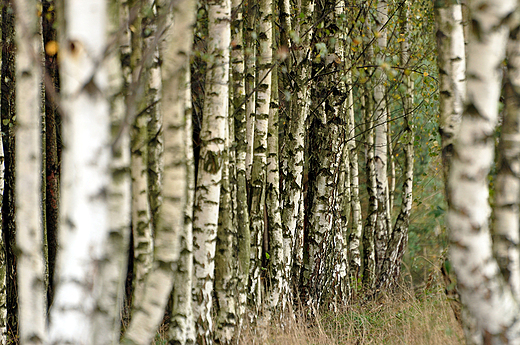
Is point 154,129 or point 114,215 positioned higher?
point 154,129

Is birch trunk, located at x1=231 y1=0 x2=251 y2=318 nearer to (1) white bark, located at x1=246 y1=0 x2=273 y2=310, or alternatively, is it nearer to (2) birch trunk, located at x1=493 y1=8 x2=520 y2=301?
(1) white bark, located at x1=246 y1=0 x2=273 y2=310

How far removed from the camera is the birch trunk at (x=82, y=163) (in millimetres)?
2000

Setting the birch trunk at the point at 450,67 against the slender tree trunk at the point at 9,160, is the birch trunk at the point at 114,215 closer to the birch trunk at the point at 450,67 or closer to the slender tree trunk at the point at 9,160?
the birch trunk at the point at 450,67

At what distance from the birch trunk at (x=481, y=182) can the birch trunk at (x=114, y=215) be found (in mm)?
1736

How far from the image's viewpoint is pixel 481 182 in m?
2.55

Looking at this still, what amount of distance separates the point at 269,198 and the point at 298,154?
71 centimetres

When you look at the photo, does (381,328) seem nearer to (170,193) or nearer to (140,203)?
(140,203)

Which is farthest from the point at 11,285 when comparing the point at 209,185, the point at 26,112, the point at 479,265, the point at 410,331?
the point at 479,265

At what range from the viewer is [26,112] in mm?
2877

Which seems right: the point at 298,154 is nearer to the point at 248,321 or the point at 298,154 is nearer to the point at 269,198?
the point at 269,198

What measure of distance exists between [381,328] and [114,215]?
4329mm

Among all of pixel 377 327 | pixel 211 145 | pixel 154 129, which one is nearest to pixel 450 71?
pixel 211 145

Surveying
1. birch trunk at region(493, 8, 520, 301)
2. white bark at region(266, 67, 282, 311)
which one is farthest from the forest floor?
birch trunk at region(493, 8, 520, 301)

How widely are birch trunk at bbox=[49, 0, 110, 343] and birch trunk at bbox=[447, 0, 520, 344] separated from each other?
182 centimetres
